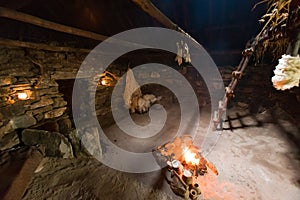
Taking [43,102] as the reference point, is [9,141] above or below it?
below

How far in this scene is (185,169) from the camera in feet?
8.59

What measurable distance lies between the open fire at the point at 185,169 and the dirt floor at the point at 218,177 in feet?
0.47

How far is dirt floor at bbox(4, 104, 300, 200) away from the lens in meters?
2.30

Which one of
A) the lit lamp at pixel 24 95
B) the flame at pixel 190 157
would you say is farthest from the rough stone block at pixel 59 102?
the flame at pixel 190 157

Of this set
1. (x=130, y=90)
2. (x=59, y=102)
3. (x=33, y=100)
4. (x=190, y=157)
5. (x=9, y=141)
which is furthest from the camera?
(x=130, y=90)

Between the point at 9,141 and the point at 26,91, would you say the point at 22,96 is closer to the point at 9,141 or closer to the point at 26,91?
the point at 26,91

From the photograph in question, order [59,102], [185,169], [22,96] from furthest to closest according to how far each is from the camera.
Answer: [59,102] → [22,96] → [185,169]

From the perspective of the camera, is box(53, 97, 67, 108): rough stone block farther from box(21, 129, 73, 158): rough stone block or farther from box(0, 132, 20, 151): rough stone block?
box(0, 132, 20, 151): rough stone block

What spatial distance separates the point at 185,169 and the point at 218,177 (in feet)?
2.31

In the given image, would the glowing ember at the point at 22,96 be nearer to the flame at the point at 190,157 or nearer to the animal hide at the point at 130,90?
the animal hide at the point at 130,90

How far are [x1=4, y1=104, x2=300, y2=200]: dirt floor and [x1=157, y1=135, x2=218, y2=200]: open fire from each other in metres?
0.14

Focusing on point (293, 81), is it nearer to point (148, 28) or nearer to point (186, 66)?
point (148, 28)

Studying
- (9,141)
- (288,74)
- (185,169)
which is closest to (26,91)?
(9,141)

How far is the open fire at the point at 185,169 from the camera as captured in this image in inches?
89.2
